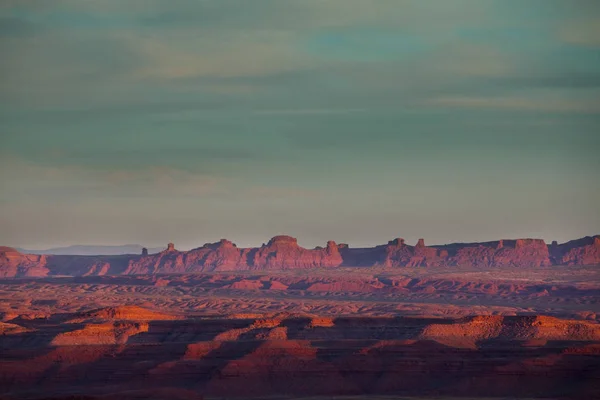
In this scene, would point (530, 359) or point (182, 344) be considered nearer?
point (530, 359)

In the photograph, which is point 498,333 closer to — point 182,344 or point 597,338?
point 597,338

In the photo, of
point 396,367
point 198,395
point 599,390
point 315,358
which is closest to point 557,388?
point 599,390

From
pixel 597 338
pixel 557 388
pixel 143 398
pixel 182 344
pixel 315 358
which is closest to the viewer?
pixel 143 398

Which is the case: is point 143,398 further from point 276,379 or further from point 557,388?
point 557,388

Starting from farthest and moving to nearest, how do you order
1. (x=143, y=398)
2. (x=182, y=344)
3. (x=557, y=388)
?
1. (x=182, y=344)
2. (x=557, y=388)
3. (x=143, y=398)

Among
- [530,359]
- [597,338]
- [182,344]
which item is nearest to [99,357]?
[182,344]

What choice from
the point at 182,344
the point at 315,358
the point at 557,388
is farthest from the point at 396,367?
the point at 182,344

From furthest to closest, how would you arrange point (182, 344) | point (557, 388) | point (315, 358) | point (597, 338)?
point (597, 338) → point (182, 344) → point (315, 358) → point (557, 388)

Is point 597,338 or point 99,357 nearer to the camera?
point 99,357

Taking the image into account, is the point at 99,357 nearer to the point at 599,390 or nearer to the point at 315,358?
the point at 315,358
